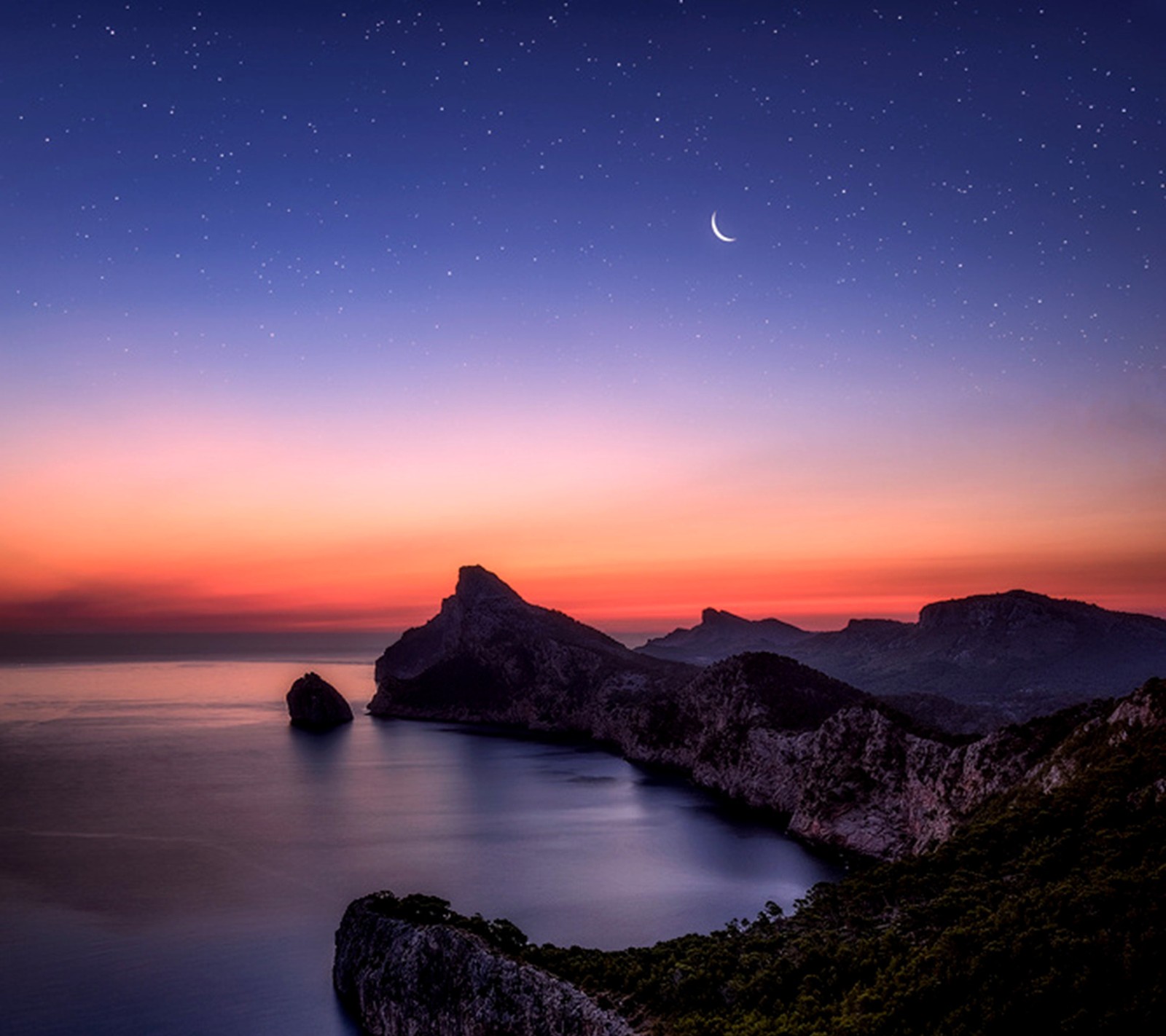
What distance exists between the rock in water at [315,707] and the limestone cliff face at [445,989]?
130402 mm

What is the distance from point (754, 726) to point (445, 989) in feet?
223

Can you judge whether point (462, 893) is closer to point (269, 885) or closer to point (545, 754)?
point (269, 885)

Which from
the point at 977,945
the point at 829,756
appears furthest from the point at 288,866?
the point at 977,945

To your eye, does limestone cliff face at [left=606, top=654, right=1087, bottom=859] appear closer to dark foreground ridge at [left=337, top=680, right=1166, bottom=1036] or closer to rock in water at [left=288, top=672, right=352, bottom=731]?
dark foreground ridge at [left=337, top=680, right=1166, bottom=1036]

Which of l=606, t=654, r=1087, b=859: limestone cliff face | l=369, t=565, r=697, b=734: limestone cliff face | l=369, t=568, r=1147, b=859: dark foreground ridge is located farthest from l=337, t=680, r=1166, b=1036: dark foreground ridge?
Result: l=369, t=565, r=697, b=734: limestone cliff face

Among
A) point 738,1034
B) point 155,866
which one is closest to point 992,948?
point 738,1034

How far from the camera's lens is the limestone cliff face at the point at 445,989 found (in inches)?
1174

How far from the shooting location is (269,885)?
61438 millimetres

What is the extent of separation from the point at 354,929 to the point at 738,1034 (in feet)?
76.2

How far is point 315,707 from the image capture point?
166 m

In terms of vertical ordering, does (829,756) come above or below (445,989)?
above

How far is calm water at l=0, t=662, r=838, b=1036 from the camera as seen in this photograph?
1688 inches

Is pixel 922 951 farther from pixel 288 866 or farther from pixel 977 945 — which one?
pixel 288 866

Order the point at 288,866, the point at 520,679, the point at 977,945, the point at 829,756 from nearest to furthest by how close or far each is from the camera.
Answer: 1. the point at 977,945
2. the point at 288,866
3. the point at 829,756
4. the point at 520,679
